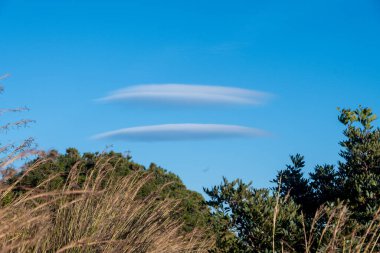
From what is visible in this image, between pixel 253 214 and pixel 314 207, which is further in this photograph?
pixel 314 207

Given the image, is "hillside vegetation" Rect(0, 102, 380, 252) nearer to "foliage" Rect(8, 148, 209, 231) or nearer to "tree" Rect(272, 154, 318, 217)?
"tree" Rect(272, 154, 318, 217)

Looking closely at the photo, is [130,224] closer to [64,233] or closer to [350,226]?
[64,233]

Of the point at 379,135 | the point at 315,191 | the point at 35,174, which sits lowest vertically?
the point at 315,191

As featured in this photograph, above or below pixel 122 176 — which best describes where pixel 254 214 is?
below

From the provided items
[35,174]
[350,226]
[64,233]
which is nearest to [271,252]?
[350,226]

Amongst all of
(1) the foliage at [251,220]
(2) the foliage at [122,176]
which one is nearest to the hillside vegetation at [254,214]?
(1) the foliage at [251,220]

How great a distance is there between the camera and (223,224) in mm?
6895

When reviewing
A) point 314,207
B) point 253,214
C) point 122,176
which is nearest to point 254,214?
point 253,214

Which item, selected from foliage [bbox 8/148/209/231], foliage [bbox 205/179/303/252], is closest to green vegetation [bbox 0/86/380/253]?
foliage [bbox 205/179/303/252]

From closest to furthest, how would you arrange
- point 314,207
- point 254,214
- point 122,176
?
point 254,214 < point 314,207 < point 122,176

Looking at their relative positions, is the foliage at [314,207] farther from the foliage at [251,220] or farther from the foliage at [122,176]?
the foliage at [122,176]

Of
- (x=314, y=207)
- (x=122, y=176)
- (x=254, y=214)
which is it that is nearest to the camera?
(x=254, y=214)

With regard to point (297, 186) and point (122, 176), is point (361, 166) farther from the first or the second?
point (122, 176)

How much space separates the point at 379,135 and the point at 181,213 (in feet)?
14.9
